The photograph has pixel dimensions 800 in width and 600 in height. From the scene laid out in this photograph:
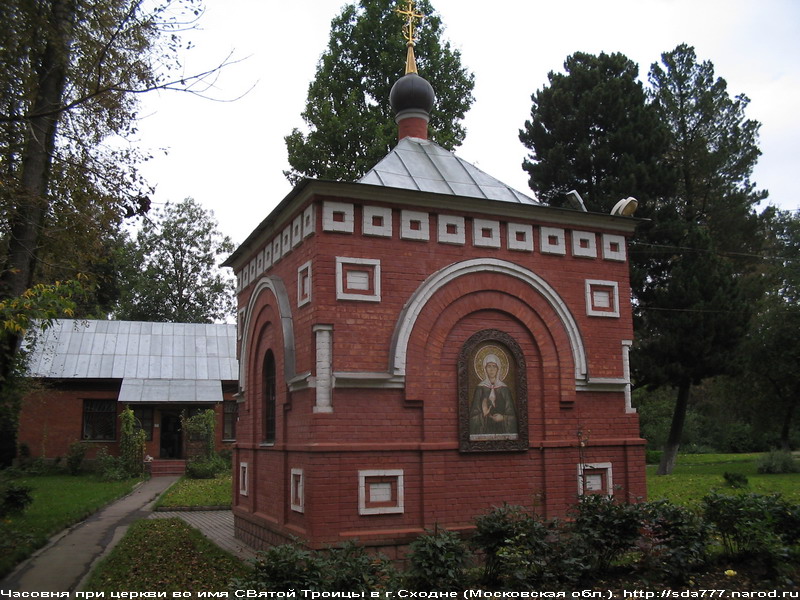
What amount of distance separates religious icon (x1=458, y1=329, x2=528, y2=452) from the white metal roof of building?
20.3 meters

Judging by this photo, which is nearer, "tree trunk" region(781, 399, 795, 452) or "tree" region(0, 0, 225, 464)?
"tree" region(0, 0, 225, 464)

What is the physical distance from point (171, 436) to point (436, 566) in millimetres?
24844

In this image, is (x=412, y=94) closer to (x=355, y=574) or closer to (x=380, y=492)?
(x=380, y=492)

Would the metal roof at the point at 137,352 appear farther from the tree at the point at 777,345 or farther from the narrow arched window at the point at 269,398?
the tree at the point at 777,345

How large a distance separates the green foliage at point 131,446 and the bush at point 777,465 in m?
21.5

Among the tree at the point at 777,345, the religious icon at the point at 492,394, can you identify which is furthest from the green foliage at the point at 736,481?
the religious icon at the point at 492,394

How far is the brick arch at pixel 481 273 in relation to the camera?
934 centimetres

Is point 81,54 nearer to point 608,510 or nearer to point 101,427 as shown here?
point 608,510

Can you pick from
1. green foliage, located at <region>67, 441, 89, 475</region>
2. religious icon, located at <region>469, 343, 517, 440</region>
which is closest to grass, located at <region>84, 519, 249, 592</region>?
religious icon, located at <region>469, 343, 517, 440</region>

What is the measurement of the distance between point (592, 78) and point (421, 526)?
16.8 m

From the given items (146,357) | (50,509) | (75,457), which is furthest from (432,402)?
(146,357)

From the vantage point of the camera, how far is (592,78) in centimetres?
2175

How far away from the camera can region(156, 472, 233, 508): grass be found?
18.2 m

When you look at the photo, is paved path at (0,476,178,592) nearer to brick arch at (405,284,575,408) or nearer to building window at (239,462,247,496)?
building window at (239,462,247,496)
